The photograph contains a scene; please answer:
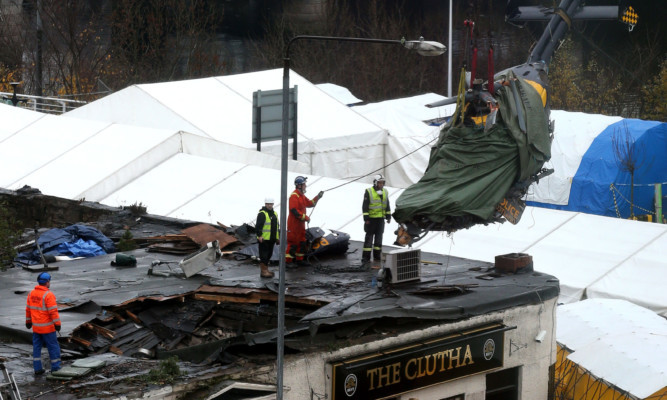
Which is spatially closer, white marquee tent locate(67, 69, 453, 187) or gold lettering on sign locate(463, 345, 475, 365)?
gold lettering on sign locate(463, 345, 475, 365)

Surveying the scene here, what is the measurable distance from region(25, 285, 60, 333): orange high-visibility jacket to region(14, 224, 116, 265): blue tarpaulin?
779 centimetres

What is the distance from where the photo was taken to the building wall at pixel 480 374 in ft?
47.2

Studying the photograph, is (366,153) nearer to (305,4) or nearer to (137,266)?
(137,266)

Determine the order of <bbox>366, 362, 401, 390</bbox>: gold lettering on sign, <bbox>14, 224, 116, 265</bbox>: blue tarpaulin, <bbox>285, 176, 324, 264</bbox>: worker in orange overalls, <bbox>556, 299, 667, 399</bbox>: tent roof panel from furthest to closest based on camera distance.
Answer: <bbox>14, 224, 116, 265</bbox>: blue tarpaulin, <bbox>285, 176, 324, 264</bbox>: worker in orange overalls, <bbox>556, 299, 667, 399</bbox>: tent roof panel, <bbox>366, 362, 401, 390</bbox>: gold lettering on sign

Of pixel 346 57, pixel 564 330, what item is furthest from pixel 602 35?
pixel 564 330

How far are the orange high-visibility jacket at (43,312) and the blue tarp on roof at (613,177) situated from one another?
86.9 ft

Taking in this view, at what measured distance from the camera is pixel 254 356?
14664mm

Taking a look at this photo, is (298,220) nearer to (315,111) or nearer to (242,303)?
(242,303)

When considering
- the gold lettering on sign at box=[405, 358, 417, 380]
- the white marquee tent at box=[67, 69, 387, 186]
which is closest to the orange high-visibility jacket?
the gold lettering on sign at box=[405, 358, 417, 380]

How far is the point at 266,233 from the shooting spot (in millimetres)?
18406

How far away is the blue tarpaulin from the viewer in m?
21.7

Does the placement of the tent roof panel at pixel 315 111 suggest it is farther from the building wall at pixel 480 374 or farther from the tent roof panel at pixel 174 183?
the building wall at pixel 480 374

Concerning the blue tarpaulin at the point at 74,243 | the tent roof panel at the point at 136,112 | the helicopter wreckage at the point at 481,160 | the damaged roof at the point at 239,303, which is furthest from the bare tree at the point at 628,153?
the blue tarpaulin at the point at 74,243

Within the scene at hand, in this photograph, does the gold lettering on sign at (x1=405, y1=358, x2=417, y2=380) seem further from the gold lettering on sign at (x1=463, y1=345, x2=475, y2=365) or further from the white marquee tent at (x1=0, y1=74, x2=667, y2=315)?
the white marquee tent at (x1=0, y1=74, x2=667, y2=315)
